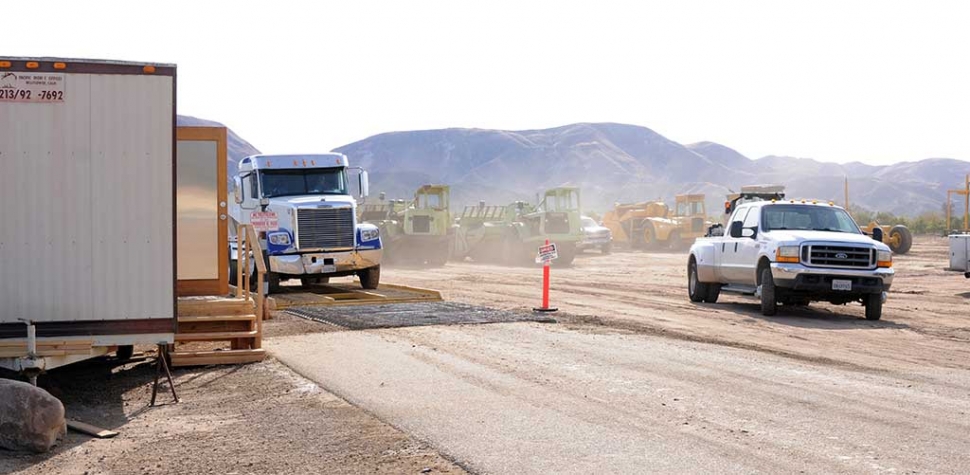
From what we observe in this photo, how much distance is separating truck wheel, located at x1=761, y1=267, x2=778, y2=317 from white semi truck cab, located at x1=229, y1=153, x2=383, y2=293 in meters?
7.89

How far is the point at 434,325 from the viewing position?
50.3 feet

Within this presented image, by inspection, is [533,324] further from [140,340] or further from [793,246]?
[140,340]

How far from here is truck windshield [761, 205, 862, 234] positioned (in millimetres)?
18719

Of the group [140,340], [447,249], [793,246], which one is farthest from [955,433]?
[447,249]

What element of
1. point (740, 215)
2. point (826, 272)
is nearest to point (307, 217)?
point (740, 215)

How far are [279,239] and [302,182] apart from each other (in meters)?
1.84

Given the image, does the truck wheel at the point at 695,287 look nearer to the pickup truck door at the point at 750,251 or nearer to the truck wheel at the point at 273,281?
the pickup truck door at the point at 750,251

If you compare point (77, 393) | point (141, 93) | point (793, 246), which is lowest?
point (77, 393)

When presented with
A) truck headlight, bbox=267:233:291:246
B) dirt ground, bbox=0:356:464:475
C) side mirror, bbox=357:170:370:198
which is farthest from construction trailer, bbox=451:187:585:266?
dirt ground, bbox=0:356:464:475

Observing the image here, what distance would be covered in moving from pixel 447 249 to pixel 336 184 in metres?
15.7

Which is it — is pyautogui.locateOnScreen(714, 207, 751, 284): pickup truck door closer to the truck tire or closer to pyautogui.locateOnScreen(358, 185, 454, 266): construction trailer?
pyautogui.locateOnScreen(358, 185, 454, 266): construction trailer

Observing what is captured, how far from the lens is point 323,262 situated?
21734mm

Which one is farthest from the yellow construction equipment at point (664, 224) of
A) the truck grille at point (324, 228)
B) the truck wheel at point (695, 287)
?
the truck grille at point (324, 228)

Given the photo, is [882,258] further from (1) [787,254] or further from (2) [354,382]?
(2) [354,382]
